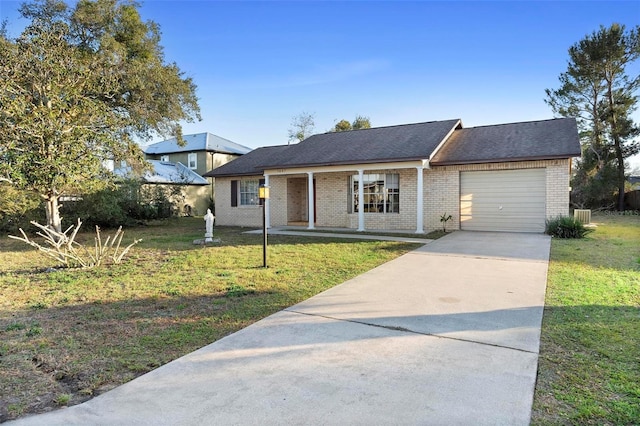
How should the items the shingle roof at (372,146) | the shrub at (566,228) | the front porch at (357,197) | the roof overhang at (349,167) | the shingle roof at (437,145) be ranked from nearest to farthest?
1. the shrub at (566,228)
2. the shingle roof at (437,145)
3. the roof overhang at (349,167)
4. the shingle roof at (372,146)
5. the front porch at (357,197)

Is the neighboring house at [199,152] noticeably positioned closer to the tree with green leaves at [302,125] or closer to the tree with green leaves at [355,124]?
the tree with green leaves at [302,125]

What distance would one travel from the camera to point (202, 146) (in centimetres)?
3353

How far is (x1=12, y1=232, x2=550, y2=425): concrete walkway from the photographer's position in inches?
108

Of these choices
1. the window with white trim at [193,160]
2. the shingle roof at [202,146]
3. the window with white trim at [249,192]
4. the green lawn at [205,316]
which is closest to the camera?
the green lawn at [205,316]

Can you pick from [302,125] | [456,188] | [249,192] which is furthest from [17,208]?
[302,125]

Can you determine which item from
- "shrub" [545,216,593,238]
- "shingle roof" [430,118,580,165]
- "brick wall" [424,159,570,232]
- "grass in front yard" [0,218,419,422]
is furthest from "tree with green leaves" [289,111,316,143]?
"grass in front yard" [0,218,419,422]

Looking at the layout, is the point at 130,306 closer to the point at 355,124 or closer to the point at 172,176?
the point at 172,176

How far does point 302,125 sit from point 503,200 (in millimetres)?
28845

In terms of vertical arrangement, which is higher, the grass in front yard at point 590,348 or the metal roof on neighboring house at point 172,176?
the metal roof on neighboring house at point 172,176

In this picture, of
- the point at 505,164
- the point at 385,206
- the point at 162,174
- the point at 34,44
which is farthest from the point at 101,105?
the point at 162,174

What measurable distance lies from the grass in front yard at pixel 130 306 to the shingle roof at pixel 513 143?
555cm

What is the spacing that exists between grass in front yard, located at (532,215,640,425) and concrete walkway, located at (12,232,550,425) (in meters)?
0.17

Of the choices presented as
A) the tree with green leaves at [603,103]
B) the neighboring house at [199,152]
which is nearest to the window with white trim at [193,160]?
the neighboring house at [199,152]

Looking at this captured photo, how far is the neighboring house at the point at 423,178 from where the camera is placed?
13.2m
